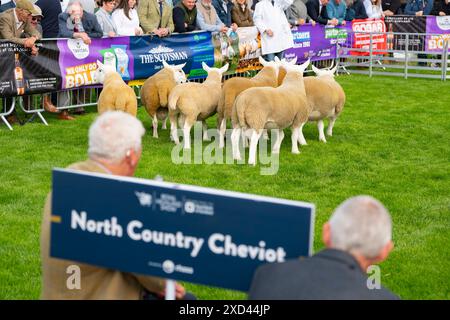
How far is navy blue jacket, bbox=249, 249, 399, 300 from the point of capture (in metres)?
3.55

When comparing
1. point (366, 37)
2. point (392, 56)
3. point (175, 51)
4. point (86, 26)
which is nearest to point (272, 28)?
point (175, 51)

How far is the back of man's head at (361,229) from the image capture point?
3.59 m

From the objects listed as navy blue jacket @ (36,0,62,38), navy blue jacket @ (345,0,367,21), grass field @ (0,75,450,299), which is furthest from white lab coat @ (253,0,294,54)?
navy blue jacket @ (345,0,367,21)

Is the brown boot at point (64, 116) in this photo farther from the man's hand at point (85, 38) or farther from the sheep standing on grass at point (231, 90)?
the sheep standing on grass at point (231, 90)

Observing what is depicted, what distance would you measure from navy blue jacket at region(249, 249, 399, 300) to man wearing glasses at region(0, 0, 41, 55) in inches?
419

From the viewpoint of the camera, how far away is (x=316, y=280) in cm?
357

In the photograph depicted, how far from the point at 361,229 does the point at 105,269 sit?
4.66 ft

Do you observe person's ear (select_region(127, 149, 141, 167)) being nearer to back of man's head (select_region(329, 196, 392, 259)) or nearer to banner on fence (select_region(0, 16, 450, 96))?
back of man's head (select_region(329, 196, 392, 259))

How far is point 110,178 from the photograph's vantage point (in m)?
3.96

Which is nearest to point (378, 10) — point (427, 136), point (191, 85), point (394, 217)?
point (427, 136)

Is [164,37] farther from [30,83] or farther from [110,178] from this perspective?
[110,178]

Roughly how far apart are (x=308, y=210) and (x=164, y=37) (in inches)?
517

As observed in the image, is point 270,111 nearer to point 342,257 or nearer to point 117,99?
point 117,99

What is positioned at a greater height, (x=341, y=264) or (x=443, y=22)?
(x=341, y=264)
